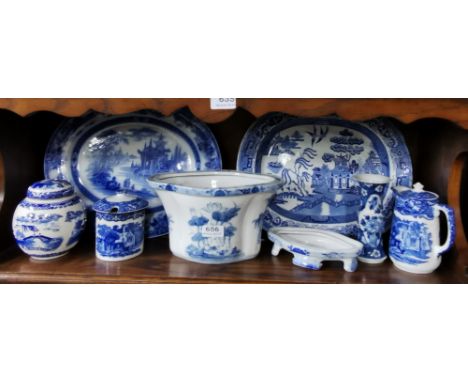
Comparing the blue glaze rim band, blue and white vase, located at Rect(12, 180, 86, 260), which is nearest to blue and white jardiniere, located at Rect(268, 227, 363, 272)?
the blue glaze rim band

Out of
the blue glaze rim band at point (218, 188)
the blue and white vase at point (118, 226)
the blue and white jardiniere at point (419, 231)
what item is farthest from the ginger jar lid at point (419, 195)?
the blue and white vase at point (118, 226)

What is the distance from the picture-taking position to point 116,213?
35.0 inches

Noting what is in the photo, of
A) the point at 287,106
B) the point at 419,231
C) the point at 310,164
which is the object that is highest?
the point at 287,106

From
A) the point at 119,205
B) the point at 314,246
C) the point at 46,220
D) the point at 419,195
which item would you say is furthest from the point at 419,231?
the point at 46,220

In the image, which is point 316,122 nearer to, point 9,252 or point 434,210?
point 434,210

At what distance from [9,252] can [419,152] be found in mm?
1082

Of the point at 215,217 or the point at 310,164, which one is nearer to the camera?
the point at 215,217

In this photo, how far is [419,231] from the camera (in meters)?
0.85

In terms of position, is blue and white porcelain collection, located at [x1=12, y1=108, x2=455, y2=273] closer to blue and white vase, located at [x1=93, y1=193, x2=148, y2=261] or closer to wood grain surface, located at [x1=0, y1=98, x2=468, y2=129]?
blue and white vase, located at [x1=93, y1=193, x2=148, y2=261]

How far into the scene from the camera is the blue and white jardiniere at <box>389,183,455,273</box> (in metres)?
0.84

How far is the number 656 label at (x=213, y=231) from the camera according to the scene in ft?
2.83

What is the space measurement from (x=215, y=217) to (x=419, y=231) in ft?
1.46

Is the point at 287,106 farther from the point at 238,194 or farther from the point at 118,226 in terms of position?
the point at 118,226

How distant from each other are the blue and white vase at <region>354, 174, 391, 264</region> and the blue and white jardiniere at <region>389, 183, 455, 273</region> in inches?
1.7
